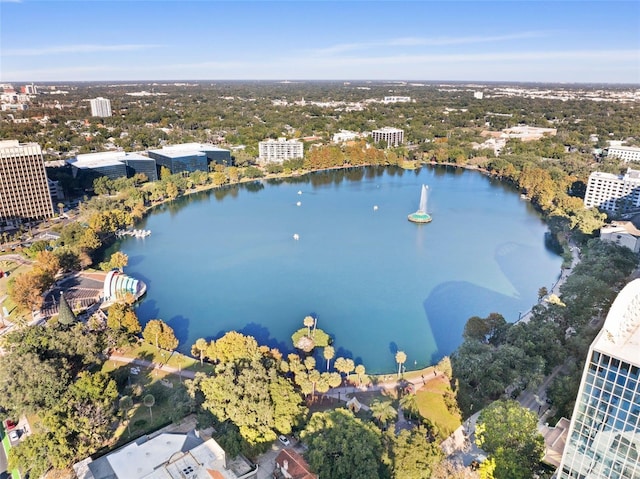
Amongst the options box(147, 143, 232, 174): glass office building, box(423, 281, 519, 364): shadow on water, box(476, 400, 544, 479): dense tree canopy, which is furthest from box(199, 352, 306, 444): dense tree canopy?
box(147, 143, 232, 174): glass office building

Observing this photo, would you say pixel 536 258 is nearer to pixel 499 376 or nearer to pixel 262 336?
pixel 499 376

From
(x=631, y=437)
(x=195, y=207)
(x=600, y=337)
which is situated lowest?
(x=195, y=207)

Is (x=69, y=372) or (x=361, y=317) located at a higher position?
(x=69, y=372)

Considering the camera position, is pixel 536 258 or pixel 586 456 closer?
pixel 586 456

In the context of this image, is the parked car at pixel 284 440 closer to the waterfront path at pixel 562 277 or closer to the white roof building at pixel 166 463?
the white roof building at pixel 166 463

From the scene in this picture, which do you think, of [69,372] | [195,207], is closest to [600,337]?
[69,372]

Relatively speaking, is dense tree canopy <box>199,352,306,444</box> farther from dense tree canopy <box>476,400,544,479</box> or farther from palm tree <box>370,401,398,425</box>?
dense tree canopy <box>476,400,544,479</box>
